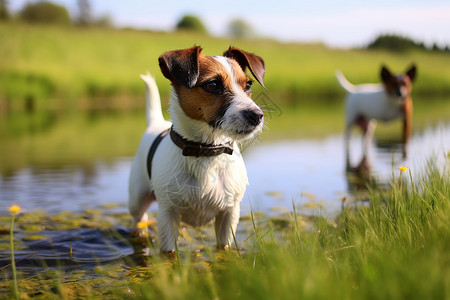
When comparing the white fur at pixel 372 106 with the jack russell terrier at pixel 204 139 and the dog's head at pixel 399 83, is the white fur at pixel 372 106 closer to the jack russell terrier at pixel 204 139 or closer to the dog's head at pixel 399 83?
the dog's head at pixel 399 83

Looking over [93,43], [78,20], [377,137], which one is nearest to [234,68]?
[377,137]

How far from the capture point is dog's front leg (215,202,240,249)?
3584 mm

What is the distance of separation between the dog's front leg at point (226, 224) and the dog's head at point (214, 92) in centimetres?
73

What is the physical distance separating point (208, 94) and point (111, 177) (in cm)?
472

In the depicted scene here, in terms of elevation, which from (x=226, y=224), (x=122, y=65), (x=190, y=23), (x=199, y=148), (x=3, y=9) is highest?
(x=190, y=23)

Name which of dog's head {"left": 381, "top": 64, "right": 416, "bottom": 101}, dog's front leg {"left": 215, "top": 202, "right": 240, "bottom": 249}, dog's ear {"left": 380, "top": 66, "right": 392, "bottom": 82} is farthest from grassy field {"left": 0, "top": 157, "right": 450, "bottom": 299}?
dog's ear {"left": 380, "top": 66, "right": 392, "bottom": 82}

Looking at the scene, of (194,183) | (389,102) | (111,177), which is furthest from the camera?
(389,102)

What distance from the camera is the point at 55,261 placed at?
3.86 meters

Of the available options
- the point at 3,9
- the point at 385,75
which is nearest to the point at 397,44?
the point at 3,9

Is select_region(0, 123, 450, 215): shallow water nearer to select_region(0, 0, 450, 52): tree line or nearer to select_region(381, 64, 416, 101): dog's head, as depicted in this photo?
select_region(381, 64, 416, 101): dog's head

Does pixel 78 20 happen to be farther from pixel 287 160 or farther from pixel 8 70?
pixel 287 160

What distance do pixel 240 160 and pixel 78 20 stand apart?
57.3m

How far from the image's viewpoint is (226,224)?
3678 millimetres

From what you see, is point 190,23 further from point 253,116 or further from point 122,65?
point 253,116
